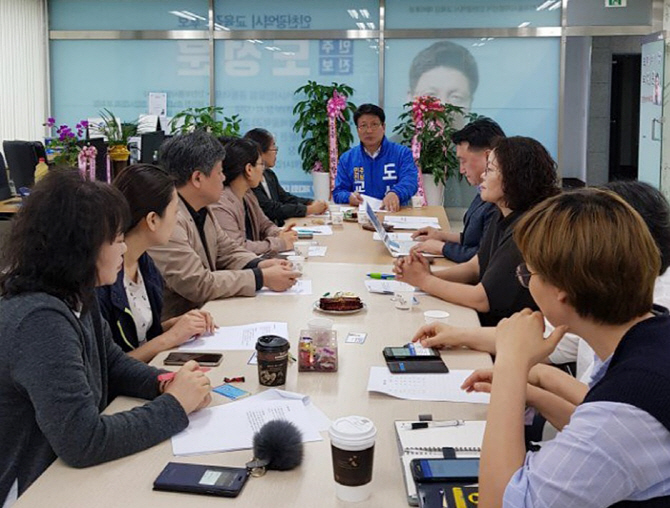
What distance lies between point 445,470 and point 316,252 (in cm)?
250

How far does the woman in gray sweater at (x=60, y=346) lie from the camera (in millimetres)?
1479

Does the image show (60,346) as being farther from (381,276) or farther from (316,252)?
(316,252)

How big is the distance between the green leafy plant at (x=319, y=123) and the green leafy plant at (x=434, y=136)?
0.73 metres

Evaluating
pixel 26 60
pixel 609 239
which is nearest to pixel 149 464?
pixel 609 239

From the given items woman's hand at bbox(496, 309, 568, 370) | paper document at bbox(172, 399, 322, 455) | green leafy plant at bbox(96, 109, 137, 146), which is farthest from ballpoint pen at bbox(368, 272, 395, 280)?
green leafy plant at bbox(96, 109, 137, 146)

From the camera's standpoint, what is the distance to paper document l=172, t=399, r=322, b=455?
160 cm

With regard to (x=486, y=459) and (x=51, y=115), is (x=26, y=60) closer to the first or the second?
(x=51, y=115)

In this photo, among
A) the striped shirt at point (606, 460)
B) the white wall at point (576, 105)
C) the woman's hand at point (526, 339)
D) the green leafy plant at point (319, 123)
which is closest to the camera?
the striped shirt at point (606, 460)

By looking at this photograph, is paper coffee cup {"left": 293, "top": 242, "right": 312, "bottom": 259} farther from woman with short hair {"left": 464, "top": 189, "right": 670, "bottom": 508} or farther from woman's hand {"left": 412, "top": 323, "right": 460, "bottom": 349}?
woman with short hair {"left": 464, "top": 189, "right": 670, "bottom": 508}

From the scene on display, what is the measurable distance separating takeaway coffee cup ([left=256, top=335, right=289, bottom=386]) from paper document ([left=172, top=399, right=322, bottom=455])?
0.40ft

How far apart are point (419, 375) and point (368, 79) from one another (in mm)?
6975

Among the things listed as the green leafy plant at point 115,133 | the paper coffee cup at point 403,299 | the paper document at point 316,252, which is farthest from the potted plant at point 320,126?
the paper coffee cup at point 403,299

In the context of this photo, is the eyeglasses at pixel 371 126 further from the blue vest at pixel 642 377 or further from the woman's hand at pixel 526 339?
the blue vest at pixel 642 377

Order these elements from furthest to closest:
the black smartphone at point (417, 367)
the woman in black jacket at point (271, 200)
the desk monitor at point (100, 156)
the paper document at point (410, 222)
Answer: the desk monitor at point (100, 156) → the woman in black jacket at point (271, 200) → the paper document at point (410, 222) → the black smartphone at point (417, 367)
